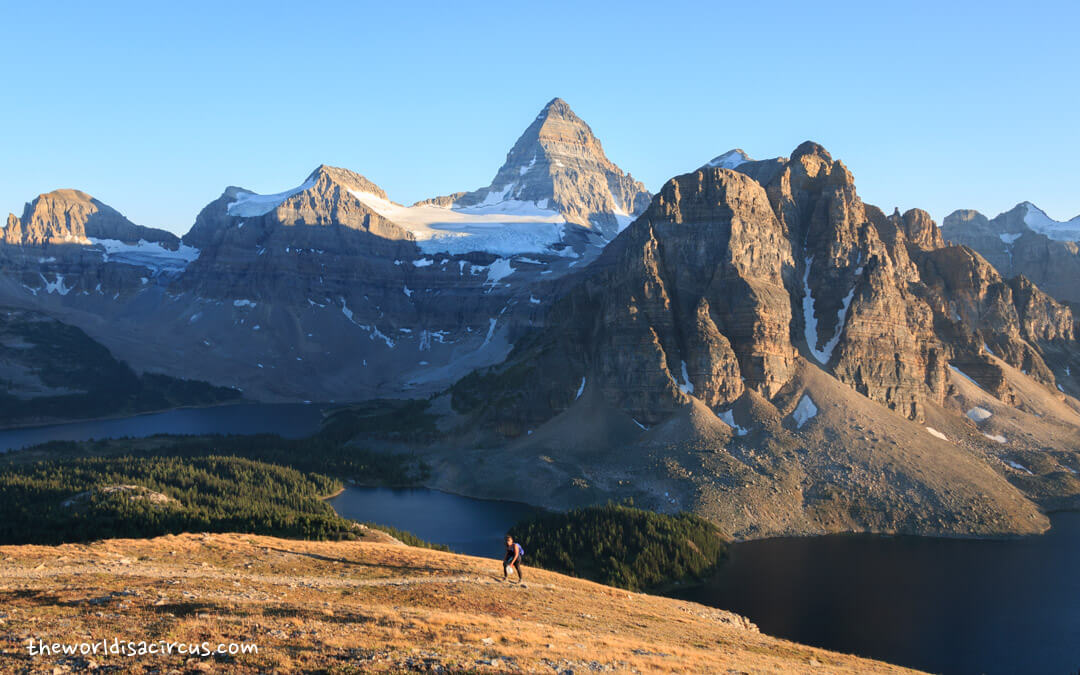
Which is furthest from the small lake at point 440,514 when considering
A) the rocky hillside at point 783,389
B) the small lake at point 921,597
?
the small lake at point 921,597

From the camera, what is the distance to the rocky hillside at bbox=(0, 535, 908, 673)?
92.3ft

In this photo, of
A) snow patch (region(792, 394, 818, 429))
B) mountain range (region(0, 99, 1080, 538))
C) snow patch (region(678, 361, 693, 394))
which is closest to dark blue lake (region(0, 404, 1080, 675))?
mountain range (region(0, 99, 1080, 538))

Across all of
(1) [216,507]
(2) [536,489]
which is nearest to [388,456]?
(2) [536,489]

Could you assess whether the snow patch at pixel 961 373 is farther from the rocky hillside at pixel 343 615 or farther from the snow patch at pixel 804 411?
the rocky hillside at pixel 343 615

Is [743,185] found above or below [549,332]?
above

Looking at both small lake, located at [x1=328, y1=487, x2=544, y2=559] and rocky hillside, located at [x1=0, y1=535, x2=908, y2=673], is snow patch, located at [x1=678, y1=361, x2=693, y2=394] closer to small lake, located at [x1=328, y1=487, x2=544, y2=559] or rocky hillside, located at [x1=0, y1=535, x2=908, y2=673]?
small lake, located at [x1=328, y1=487, x2=544, y2=559]

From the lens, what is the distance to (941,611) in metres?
78.9

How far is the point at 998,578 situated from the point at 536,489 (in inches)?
2589

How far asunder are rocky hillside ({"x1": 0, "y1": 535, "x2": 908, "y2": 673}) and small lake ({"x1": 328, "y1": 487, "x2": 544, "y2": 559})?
156 feet

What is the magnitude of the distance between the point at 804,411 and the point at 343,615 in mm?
113506

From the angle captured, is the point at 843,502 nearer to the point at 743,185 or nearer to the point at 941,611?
the point at 941,611

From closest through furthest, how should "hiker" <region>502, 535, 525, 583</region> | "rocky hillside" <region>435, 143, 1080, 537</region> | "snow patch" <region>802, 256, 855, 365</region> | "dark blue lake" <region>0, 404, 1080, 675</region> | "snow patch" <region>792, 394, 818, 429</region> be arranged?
"hiker" <region>502, 535, 525, 583</region> → "dark blue lake" <region>0, 404, 1080, 675</region> → "rocky hillside" <region>435, 143, 1080, 537</region> → "snow patch" <region>792, 394, 818, 429</region> → "snow patch" <region>802, 256, 855, 365</region>

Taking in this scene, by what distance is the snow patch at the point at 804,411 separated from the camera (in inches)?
5226

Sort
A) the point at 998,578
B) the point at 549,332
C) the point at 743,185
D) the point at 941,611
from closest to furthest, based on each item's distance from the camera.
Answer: the point at 941,611
the point at 998,578
the point at 743,185
the point at 549,332
